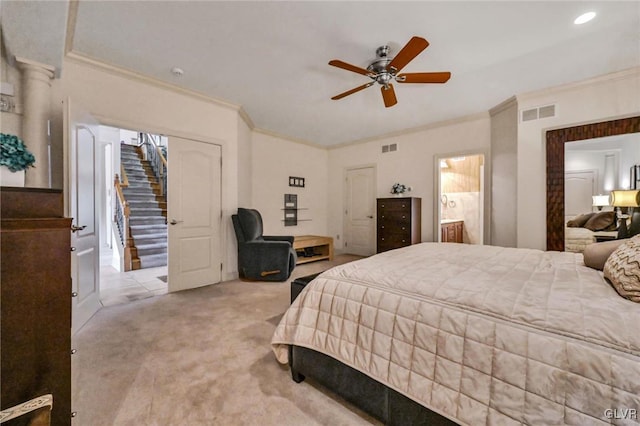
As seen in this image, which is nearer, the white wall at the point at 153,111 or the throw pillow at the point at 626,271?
the throw pillow at the point at 626,271

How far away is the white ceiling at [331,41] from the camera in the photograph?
198 centimetres

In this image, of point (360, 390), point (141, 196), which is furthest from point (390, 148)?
point (141, 196)

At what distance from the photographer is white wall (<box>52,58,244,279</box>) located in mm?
2627

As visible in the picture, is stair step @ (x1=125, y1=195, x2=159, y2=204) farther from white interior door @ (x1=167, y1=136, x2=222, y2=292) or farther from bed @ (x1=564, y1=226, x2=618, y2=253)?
bed @ (x1=564, y1=226, x2=618, y2=253)

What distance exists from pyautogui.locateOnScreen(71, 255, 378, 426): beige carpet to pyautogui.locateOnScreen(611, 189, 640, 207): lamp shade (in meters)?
3.45

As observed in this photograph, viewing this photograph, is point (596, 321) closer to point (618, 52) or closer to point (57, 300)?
point (57, 300)

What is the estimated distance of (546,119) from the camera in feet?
11.1

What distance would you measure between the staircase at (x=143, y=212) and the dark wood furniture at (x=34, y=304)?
14.4 ft

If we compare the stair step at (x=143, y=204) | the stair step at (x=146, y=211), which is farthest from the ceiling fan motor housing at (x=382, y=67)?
the stair step at (x=143, y=204)

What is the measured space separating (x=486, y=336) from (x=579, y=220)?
3.40m

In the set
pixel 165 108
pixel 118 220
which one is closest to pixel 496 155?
pixel 165 108

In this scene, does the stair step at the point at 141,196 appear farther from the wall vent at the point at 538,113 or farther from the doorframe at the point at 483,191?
the wall vent at the point at 538,113

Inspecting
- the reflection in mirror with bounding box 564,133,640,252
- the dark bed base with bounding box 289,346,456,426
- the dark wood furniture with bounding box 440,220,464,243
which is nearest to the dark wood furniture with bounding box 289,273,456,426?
the dark bed base with bounding box 289,346,456,426

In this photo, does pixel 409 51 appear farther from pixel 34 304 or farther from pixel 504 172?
pixel 504 172
